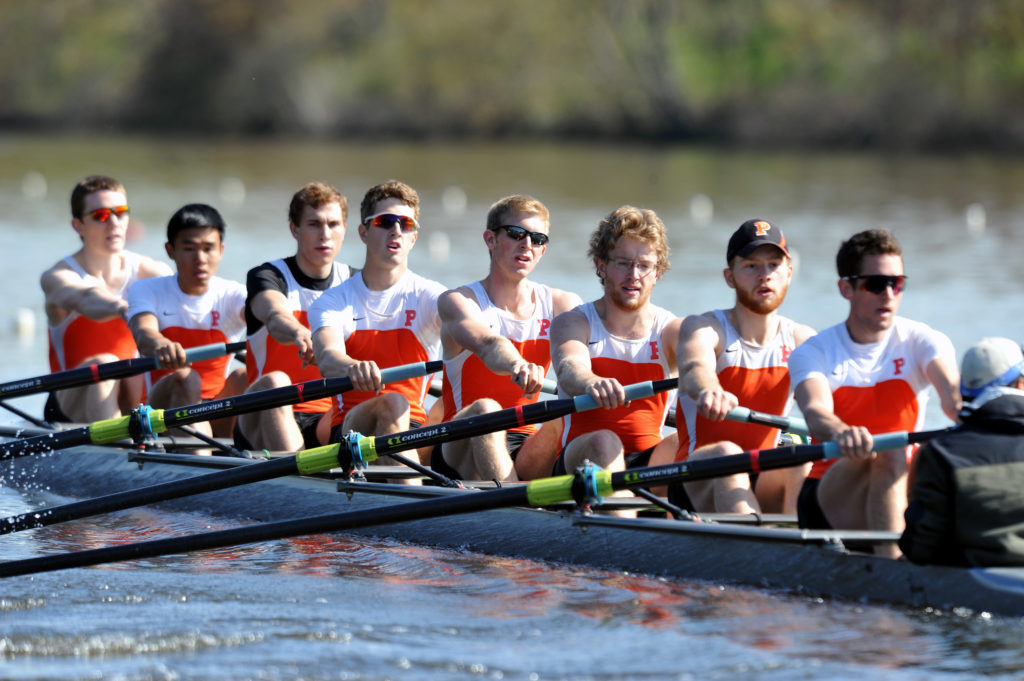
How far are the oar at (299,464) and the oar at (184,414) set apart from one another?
529 mm

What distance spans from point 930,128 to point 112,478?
25889mm

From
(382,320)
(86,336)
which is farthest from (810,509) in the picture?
(86,336)

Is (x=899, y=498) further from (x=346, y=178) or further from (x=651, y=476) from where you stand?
(x=346, y=178)

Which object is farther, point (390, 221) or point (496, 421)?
point (390, 221)

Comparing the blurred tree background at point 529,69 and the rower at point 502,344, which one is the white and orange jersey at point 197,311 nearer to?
the rower at point 502,344

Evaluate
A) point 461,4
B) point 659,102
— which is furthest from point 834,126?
point 461,4

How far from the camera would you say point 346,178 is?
2631 cm

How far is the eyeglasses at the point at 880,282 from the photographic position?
17.3ft

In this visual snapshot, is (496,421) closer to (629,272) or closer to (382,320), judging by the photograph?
(629,272)

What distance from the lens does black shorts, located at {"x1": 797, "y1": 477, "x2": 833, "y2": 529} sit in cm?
531

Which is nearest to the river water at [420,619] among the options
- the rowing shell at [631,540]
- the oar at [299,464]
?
the rowing shell at [631,540]

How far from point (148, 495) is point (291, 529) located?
0.71 meters

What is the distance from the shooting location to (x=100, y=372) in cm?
747

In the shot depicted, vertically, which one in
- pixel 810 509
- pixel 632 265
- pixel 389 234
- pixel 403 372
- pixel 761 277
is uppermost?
pixel 389 234
